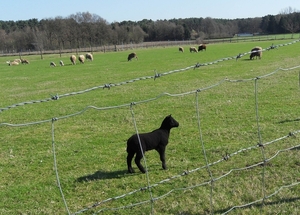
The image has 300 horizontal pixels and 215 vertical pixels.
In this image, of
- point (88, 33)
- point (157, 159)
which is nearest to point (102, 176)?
point (157, 159)

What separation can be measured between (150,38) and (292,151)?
148718 millimetres

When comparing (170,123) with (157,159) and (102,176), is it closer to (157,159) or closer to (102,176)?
(157,159)

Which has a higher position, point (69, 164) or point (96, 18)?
point (96, 18)

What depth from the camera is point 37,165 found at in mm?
6707

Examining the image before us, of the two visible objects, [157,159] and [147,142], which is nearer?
[147,142]

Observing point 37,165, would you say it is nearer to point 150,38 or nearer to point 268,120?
point 268,120

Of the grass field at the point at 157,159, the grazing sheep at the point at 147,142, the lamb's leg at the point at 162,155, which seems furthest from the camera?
the lamb's leg at the point at 162,155

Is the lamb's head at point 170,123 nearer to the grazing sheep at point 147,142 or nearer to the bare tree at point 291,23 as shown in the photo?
the grazing sheep at point 147,142

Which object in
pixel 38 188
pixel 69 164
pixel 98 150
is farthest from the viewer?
pixel 98 150

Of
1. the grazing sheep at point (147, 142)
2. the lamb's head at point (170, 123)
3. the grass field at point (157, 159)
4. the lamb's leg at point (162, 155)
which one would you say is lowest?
the grass field at point (157, 159)

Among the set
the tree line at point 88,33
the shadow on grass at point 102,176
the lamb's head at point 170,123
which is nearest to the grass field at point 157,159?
the shadow on grass at point 102,176

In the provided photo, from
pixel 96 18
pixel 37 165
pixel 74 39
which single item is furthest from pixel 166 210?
pixel 96 18

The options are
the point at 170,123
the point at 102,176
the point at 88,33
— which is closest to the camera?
the point at 170,123

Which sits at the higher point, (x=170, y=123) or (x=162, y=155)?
(x=170, y=123)
